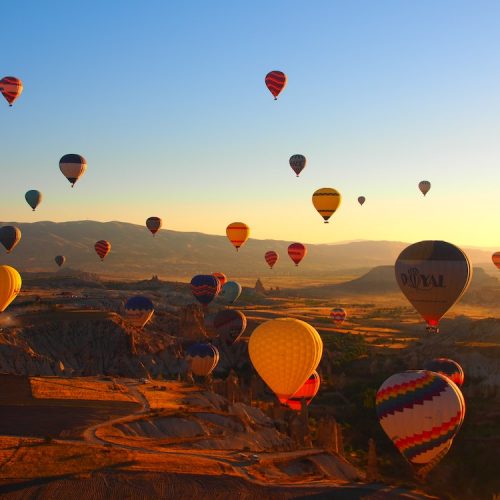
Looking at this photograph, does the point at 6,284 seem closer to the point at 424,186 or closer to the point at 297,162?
the point at 297,162

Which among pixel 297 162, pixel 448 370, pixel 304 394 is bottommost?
pixel 304 394

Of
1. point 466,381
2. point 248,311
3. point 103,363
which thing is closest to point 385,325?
point 248,311

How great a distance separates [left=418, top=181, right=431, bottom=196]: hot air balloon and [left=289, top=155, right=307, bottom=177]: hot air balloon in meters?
22.6

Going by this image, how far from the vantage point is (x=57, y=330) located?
6169cm

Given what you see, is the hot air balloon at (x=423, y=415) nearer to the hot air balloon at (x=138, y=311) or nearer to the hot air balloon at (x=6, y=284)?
the hot air balloon at (x=6, y=284)

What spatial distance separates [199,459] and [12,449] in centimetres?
675

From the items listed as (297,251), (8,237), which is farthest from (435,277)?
(8,237)

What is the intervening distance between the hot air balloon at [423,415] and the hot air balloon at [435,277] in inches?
327

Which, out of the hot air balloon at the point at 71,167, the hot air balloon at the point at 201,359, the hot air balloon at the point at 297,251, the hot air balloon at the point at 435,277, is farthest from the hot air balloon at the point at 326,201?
the hot air balloon at the point at 297,251

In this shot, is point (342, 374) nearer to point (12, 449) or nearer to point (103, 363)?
point (103, 363)

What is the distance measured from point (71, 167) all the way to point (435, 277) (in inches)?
1435

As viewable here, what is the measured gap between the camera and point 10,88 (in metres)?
61.5

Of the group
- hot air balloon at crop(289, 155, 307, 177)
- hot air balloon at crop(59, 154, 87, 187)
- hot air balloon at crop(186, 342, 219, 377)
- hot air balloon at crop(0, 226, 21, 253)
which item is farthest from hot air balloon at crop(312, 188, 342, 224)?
hot air balloon at crop(0, 226, 21, 253)

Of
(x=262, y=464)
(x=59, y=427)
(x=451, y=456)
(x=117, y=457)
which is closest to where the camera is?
(x=117, y=457)
